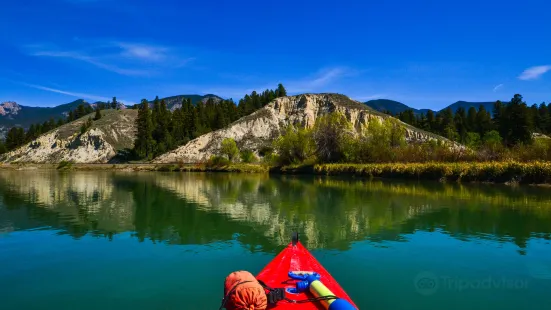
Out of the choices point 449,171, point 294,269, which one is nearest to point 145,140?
point 449,171

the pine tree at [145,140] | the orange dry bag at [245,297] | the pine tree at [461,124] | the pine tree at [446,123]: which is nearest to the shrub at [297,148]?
the pine tree at [145,140]

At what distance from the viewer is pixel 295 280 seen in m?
6.89

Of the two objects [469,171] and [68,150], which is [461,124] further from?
[68,150]

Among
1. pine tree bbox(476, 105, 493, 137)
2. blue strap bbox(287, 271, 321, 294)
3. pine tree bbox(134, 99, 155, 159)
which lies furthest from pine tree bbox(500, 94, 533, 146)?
pine tree bbox(134, 99, 155, 159)

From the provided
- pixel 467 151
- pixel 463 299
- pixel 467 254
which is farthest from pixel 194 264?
pixel 467 151

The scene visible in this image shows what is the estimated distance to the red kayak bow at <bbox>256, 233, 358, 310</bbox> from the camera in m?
5.81

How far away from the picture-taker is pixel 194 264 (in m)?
10.6

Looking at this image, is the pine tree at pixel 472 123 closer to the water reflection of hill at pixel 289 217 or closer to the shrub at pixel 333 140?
the shrub at pixel 333 140

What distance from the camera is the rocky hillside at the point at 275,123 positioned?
348 feet

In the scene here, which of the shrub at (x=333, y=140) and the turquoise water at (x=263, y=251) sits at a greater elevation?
the shrub at (x=333, y=140)

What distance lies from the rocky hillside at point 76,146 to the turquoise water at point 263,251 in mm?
107895

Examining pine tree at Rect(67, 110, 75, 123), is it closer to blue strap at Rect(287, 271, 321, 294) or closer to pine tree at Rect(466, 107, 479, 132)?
pine tree at Rect(466, 107, 479, 132)

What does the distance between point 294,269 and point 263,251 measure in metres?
4.61

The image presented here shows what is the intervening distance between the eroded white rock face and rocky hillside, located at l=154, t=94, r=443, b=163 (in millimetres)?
28785
